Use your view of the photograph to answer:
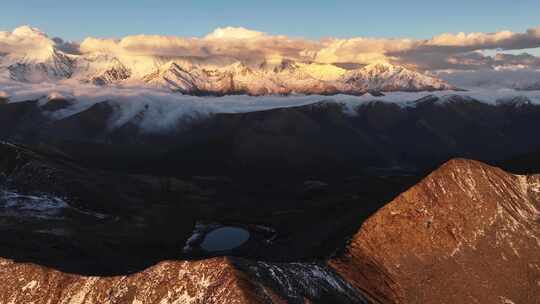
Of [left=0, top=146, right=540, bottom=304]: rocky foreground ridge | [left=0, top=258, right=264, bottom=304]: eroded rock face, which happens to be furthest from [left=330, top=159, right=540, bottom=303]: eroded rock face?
[left=0, top=258, right=264, bottom=304]: eroded rock face

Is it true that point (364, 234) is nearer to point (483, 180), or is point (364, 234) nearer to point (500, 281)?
point (500, 281)

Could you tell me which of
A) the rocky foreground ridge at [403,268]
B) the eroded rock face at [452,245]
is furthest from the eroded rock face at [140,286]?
the eroded rock face at [452,245]

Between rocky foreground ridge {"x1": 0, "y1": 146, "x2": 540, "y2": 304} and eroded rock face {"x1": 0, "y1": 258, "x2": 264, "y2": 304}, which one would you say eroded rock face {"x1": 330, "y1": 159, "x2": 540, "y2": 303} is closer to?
rocky foreground ridge {"x1": 0, "y1": 146, "x2": 540, "y2": 304}

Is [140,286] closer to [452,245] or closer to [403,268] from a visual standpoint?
[403,268]

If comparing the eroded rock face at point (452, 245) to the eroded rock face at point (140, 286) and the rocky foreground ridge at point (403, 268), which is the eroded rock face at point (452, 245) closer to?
the rocky foreground ridge at point (403, 268)

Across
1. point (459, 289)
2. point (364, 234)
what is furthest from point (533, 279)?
point (364, 234)

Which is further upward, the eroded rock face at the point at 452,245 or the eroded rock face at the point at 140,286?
the eroded rock face at the point at 140,286
